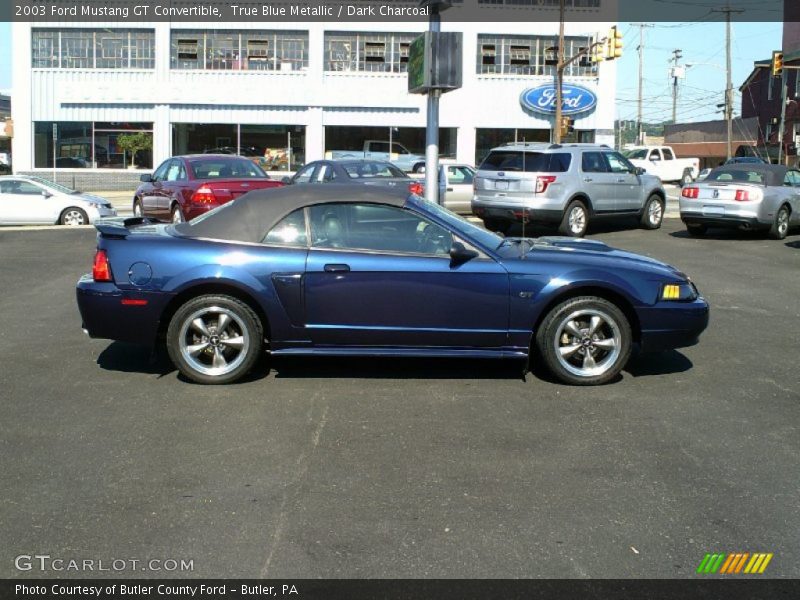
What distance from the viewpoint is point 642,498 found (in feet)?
14.6

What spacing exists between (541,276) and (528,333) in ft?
1.39

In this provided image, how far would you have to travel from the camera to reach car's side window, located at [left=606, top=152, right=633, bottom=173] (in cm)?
1712

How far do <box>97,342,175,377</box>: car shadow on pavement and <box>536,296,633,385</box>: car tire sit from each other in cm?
294

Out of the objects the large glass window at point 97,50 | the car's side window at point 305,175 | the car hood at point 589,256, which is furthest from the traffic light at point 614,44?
the car hood at point 589,256

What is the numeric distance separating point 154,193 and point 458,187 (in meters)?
9.27

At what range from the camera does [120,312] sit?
21.0ft

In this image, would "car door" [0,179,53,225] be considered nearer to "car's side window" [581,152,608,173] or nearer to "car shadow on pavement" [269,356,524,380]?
"car's side window" [581,152,608,173]

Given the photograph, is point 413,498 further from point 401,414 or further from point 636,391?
point 636,391

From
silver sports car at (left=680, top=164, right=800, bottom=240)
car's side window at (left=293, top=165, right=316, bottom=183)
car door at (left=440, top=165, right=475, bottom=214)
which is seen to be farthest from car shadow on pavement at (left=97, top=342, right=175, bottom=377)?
car door at (left=440, top=165, right=475, bottom=214)

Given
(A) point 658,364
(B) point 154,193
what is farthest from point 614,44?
(A) point 658,364

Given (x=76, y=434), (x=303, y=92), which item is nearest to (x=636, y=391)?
(x=76, y=434)

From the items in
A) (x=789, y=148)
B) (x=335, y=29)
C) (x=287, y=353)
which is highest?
(x=335, y=29)
